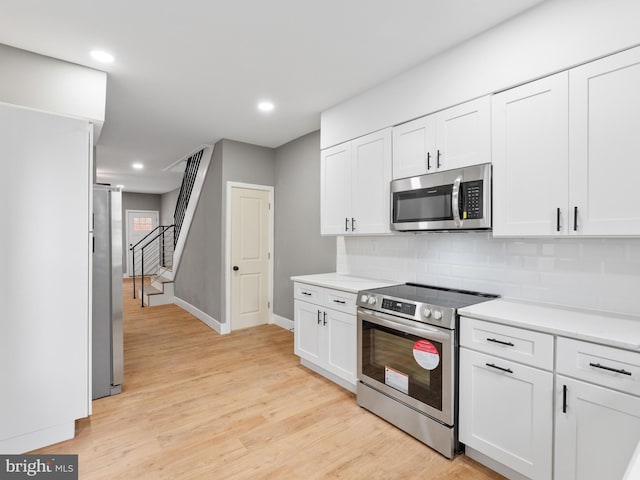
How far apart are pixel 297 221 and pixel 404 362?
9.30 ft

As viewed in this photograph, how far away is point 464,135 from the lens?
2.33 meters

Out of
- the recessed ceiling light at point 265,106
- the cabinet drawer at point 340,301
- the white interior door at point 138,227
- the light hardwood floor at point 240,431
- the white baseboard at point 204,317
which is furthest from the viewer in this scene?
the white interior door at point 138,227

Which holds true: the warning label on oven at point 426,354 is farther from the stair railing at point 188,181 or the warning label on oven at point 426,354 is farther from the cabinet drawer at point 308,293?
the stair railing at point 188,181

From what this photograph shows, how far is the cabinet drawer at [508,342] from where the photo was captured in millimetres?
1694

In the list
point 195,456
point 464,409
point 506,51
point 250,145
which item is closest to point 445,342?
point 464,409

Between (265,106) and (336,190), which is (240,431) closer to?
(336,190)

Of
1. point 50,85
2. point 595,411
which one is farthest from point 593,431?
point 50,85

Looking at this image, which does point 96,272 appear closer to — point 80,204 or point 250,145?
point 80,204

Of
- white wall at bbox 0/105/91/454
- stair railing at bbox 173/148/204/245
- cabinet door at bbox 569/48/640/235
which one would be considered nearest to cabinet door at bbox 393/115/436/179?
cabinet door at bbox 569/48/640/235

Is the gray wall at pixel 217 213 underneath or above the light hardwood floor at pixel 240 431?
above

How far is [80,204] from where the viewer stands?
226 centimetres

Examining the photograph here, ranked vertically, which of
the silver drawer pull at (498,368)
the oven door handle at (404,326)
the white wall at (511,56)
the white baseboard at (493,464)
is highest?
the white wall at (511,56)

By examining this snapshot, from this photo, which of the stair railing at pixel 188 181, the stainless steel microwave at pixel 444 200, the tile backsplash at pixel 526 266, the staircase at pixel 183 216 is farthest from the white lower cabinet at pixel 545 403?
the stair railing at pixel 188 181

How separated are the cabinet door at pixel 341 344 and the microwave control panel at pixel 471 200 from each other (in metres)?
1.23
